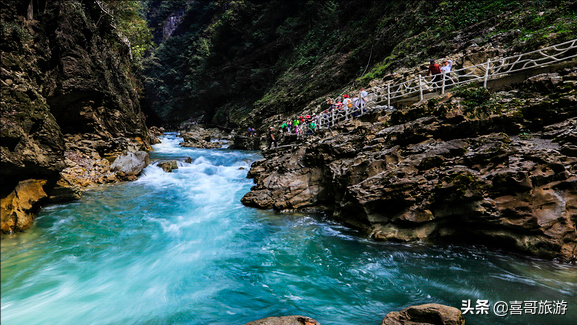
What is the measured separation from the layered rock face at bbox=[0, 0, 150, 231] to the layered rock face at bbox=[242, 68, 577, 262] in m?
8.31

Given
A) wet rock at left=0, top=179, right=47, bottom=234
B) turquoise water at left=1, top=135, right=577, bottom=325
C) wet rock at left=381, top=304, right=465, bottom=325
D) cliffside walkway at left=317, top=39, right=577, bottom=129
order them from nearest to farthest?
wet rock at left=381, top=304, right=465, bottom=325
turquoise water at left=1, top=135, right=577, bottom=325
wet rock at left=0, top=179, right=47, bottom=234
cliffside walkway at left=317, top=39, right=577, bottom=129

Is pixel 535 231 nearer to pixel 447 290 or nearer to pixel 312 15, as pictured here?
pixel 447 290

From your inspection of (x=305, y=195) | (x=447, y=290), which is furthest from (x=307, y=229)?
(x=447, y=290)

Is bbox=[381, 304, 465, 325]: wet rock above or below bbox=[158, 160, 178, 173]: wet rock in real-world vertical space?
below

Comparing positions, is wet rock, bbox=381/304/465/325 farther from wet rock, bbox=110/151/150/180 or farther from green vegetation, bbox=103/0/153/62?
green vegetation, bbox=103/0/153/62

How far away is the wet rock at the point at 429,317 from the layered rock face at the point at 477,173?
3299mm

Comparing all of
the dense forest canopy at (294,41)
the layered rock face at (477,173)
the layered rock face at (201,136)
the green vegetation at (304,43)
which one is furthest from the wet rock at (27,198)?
the layered rock face at (201,136)

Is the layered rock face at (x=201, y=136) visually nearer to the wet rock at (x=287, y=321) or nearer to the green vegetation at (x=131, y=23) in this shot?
the green vegetation at (x=131, y=23)

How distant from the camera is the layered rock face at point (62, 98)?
7195mm

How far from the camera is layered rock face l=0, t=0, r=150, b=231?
7.20 meters

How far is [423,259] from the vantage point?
664 centimetres

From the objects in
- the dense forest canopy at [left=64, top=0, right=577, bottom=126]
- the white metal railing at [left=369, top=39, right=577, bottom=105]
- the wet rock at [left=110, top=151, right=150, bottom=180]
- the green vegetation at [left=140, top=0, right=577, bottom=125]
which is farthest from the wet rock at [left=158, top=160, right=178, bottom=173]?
the green vegetation at [left=140, top=0, right=577, bottom=125]

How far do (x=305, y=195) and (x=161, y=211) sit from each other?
20.4 feet

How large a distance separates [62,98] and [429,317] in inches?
716
